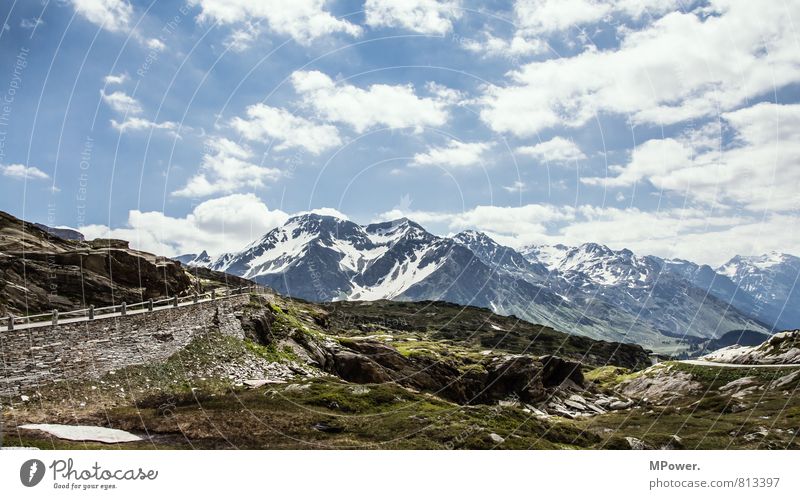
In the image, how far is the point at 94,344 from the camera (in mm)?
45250

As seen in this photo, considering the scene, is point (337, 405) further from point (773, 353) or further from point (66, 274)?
point (773, 353)

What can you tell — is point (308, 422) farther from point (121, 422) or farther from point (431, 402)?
point (431, 402)

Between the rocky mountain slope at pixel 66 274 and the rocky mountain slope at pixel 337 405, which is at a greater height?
the rocky mountain slope at pixel 66 274

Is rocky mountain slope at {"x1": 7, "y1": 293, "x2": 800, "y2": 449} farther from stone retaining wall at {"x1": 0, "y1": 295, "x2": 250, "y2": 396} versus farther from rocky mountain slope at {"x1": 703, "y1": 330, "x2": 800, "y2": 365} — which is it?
rocky mountain slope at {"x1": 703, "y1": 330, "x2": 800, "y2": 365}

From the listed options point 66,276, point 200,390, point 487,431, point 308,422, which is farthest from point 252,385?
point 66,276

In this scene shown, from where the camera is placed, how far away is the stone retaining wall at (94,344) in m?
39.4

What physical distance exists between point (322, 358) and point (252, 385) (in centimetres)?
1808
